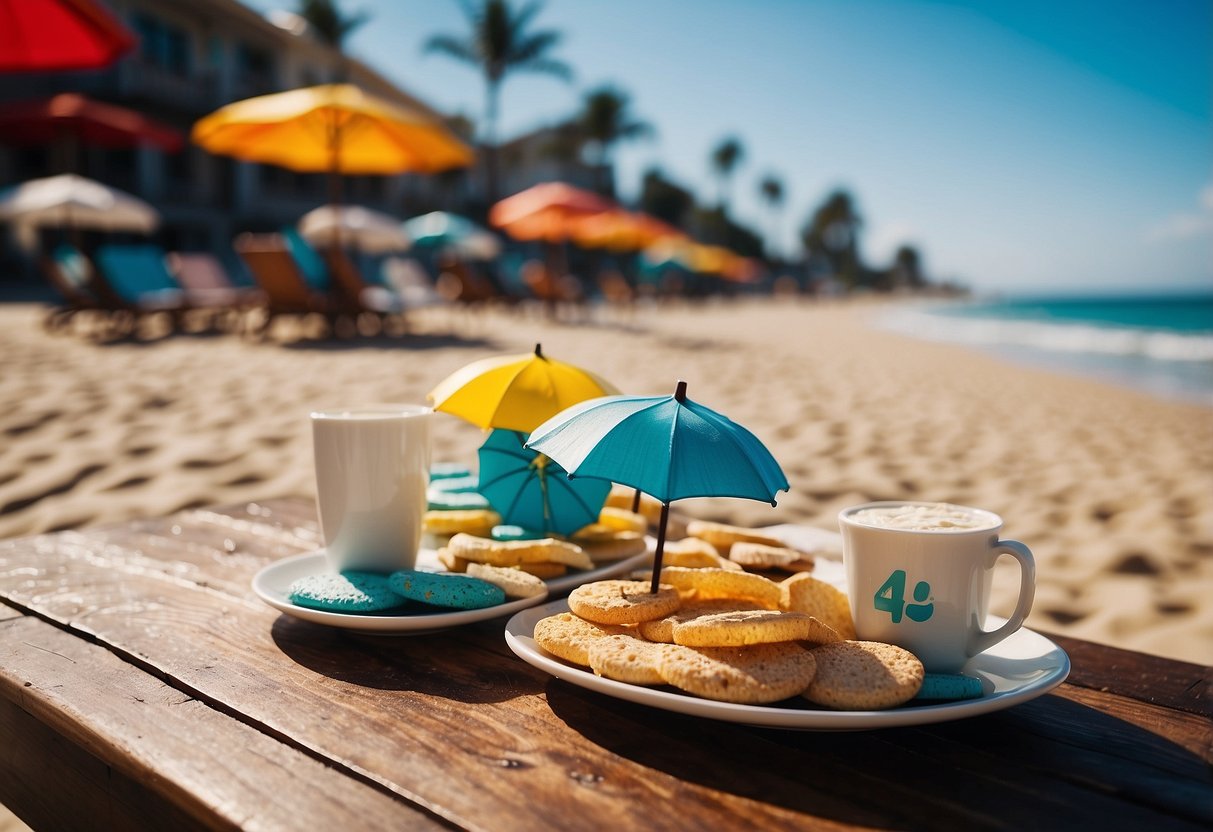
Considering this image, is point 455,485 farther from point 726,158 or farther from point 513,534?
point 726,158

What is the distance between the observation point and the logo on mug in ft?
3.33

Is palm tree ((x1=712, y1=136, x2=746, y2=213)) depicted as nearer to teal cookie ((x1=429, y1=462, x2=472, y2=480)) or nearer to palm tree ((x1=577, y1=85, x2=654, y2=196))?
palm tree ((x1=577, y1=85, x2=654, y2=196))

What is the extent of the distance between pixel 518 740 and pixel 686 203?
5444cm

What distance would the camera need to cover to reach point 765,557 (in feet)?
4.42

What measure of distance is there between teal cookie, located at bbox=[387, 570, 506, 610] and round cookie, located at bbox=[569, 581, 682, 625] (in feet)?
0.55

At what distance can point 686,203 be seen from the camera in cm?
5341

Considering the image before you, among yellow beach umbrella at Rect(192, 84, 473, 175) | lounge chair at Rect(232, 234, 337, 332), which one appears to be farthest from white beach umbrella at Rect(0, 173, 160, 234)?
lounge chair at Rect(232, 234, 337, 332)

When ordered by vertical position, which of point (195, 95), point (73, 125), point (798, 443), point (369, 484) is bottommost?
point (798, 443)

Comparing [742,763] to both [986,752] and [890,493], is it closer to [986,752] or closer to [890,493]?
[986,752]

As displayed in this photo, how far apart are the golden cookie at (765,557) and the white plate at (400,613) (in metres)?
0.17

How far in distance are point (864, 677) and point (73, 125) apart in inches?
523

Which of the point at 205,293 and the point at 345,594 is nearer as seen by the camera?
the point at 345,594

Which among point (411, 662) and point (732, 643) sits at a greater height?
point (732, 643)

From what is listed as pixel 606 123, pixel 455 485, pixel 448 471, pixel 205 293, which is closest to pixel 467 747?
pixel 455 485
